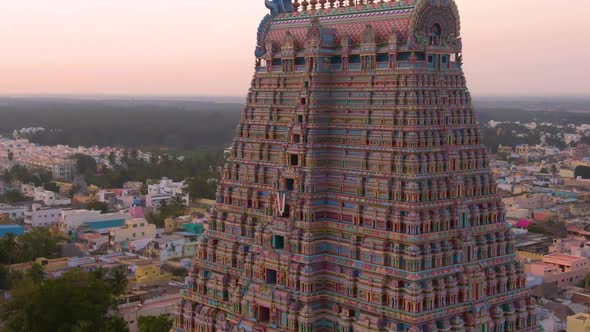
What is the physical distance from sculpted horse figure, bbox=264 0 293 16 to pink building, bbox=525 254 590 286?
3113 centimetres

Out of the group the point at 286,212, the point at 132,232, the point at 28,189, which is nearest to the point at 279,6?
the point at 286,212

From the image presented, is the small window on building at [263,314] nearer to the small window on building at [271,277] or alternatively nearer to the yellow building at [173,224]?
the small window on building at [271,277]

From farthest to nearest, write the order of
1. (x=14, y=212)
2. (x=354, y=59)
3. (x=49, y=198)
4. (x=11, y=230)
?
(x=49, y=198) → (x=14, y=212) → (x=11, y=230) → (x=354, y=59)

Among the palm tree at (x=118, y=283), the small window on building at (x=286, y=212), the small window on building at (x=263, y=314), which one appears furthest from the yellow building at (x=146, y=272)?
the small window on building at (x=286, y=212)

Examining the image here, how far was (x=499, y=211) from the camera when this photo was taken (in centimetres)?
2530

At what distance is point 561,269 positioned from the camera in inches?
2076

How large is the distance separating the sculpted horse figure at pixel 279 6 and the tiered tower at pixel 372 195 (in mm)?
1562

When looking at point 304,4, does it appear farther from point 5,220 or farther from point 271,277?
point 5,220

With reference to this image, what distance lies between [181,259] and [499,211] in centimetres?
3512

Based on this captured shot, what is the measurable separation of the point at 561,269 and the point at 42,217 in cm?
4560

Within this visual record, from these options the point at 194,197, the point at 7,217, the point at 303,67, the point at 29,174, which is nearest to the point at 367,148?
the point at 303,67

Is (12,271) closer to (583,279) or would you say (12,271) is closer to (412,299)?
(412,299)

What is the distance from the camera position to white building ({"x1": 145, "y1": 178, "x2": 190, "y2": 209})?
7988cm

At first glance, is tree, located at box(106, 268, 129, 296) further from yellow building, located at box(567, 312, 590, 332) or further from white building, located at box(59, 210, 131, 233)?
white building, located at box(59, 210, 131, 233)
